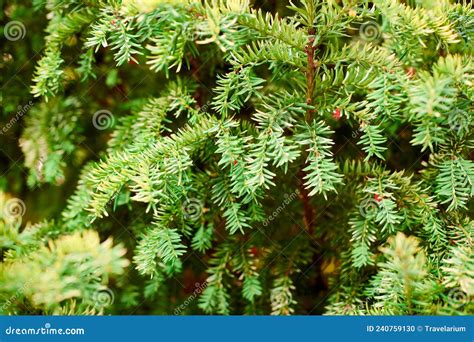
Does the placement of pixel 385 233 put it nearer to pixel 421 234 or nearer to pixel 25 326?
pixel 421 234

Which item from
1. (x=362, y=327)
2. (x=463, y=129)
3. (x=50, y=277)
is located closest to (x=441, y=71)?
(x=463, y=129)

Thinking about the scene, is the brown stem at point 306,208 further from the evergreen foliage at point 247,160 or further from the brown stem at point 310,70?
the brown stem at point 310,70

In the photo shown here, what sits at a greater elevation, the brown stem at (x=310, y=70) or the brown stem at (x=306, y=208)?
the brown stem at (x=310, y=70)

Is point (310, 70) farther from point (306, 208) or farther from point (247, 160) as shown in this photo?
point (306, 208)

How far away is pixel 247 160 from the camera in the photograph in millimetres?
647

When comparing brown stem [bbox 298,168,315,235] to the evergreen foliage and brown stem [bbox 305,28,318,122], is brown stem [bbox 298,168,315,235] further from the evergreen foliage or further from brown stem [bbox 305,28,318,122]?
brown stem [bbox 305,28,318,122]

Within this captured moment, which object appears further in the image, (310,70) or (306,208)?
(306,208)

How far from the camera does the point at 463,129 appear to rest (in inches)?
25.7

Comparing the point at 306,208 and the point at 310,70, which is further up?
the point at 310,70

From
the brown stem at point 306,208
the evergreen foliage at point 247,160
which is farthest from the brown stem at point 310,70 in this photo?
the brown stem at point 306,208

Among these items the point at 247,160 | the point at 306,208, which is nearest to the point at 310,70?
the point at 247,160

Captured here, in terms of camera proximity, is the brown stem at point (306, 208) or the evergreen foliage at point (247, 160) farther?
the brown stem at point (306, 208)

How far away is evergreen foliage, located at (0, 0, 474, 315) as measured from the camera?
0.58 meters

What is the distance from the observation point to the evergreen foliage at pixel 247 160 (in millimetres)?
581
